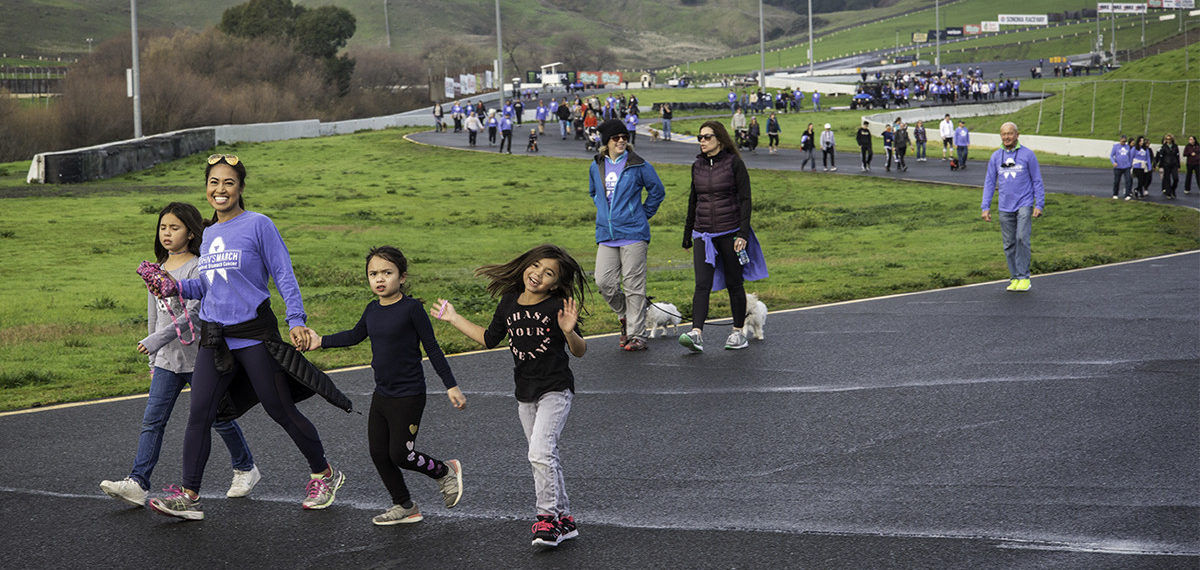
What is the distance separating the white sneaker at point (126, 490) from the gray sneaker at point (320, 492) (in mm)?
872

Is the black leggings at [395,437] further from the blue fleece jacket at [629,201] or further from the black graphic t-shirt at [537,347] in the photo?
the blue fleece jacket at [629,201]

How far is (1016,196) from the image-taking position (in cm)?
1480

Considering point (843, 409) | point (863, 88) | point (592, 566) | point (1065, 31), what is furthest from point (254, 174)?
point (1065, 31)

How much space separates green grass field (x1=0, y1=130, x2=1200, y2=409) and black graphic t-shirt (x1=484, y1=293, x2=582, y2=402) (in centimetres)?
547

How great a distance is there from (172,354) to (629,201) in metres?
5.10

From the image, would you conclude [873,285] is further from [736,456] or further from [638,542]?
[638,542]

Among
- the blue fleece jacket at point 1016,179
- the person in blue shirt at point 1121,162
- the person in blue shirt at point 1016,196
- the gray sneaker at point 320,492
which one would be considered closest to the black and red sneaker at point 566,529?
the gray sneaker at point 320,492

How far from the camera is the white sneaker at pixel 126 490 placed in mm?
6547

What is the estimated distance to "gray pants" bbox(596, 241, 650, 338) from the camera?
36.8 ft

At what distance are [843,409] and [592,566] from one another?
367 cm

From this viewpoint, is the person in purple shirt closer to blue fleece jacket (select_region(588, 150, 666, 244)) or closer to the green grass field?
the green grass field

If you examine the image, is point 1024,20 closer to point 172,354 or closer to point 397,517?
point 172,354

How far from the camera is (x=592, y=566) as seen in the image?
5.64 meters

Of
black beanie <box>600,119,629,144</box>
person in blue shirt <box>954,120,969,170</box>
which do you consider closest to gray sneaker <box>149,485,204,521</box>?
black beanie <box>600,119,629,144</box>
